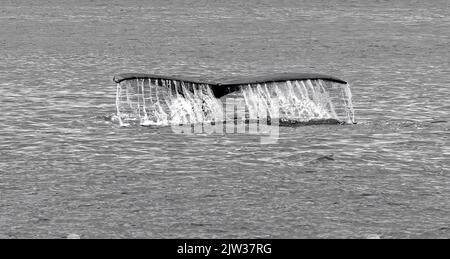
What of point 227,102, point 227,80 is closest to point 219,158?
point 227,80

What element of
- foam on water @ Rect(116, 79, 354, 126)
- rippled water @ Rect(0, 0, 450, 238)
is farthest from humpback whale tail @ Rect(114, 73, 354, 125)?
rippled water @ Rect(0, 0, 450, 238)

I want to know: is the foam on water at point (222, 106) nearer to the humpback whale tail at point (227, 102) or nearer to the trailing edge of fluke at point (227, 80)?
the humpback whale tail at point (227, 102)

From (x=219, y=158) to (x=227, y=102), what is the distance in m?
6.98

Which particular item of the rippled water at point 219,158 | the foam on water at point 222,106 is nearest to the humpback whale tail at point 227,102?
the foam on water at point 222,106

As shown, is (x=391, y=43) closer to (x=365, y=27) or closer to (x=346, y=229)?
(x=365, y=27)

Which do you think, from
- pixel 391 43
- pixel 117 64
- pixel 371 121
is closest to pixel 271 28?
pixel 391 43

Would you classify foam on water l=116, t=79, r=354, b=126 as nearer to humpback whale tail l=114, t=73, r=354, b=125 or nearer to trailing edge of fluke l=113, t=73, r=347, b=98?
humpback whale tail l=114, t=73, r=354, b=125

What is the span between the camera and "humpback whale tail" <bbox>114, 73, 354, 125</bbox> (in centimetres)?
2102

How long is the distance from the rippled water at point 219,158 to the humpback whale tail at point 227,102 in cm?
69

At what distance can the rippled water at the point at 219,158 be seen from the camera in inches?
561

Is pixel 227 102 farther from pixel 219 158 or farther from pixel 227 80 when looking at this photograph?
pixel 219 158

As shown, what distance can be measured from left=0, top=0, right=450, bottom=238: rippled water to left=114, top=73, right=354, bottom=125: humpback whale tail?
0.69 meters

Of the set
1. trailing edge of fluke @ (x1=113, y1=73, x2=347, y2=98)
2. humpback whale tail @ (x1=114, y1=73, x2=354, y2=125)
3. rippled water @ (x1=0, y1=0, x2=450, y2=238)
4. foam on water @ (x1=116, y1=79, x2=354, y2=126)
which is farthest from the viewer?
foam on water @ (x1=116, y1=79, x2=354, y2=126)

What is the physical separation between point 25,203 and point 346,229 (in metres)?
4.75
